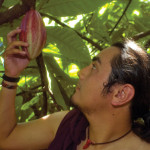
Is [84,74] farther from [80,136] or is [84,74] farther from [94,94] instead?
[80,136]

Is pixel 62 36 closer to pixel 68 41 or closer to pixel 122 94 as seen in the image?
pixel 68 41

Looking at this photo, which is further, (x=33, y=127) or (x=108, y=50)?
(x=33, y=127)

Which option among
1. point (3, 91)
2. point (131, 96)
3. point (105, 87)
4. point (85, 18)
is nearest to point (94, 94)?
point (105, 87)

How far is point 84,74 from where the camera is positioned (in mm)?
1151

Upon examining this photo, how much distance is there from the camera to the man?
112 cm

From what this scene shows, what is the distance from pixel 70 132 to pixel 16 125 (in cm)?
28

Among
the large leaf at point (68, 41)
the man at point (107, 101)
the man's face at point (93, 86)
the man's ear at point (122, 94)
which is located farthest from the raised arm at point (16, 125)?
the man's ear at point (122, 94)

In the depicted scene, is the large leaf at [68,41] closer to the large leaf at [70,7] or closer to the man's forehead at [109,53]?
the large leaf at [70,7]

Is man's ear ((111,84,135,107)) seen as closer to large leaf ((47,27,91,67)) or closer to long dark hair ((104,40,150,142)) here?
long dark hair ((104,40,150,142))

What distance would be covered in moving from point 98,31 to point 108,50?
0.15 metres

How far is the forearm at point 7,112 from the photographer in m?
1.16

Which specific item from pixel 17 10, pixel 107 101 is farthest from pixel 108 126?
pixel 17 10

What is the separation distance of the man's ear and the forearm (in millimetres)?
444

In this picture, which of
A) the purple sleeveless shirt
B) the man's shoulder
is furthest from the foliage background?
the man's shoulder
